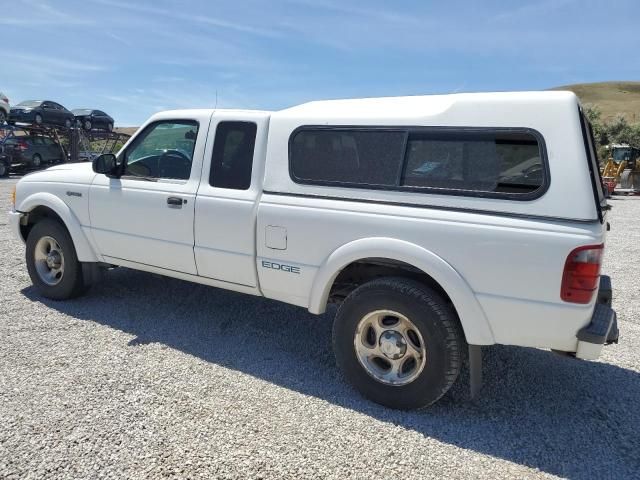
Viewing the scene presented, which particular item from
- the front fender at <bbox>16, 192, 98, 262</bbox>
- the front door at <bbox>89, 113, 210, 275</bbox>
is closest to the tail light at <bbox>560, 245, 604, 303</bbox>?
the front door at <bbox>89, 113, 210, 275</bbox>

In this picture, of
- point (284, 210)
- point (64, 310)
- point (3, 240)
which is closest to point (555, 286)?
point (284, 210)

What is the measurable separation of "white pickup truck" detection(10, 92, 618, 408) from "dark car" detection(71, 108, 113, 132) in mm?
25825

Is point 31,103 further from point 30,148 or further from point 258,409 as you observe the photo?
point 258,409

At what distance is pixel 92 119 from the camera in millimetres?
27312

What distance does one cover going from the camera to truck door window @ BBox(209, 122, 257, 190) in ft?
12.5

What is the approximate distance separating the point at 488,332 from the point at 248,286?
184 cm

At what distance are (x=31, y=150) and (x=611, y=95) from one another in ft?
430

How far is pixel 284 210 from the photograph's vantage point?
138 inches

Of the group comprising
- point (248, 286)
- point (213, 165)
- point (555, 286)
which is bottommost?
point (248, 286)

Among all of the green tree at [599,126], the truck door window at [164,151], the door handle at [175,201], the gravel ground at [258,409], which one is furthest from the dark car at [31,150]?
the green tree at [599,126]

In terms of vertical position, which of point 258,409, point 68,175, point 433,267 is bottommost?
point 258,409

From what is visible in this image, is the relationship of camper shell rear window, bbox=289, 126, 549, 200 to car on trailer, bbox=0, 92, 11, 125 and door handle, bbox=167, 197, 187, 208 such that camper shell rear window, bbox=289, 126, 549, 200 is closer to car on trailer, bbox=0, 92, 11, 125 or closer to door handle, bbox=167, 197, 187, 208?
door handle, bbox=167, 197, 187, 208

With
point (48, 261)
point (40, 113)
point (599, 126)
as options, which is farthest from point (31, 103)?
point (599, 126)

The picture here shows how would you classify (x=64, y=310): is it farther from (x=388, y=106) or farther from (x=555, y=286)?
(x=555, y=286)
